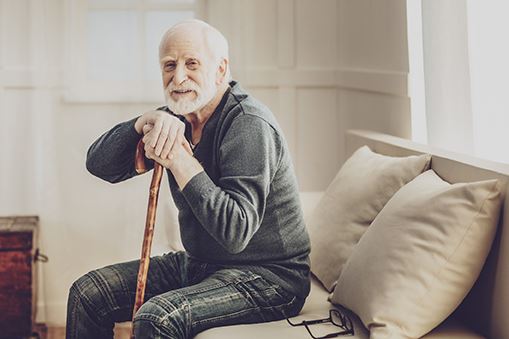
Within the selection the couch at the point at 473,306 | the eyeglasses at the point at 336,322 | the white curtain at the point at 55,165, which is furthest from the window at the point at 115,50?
A: the eyeglasses at the point at 336,322

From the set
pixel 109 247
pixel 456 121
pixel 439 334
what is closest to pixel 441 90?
pixel 456 121

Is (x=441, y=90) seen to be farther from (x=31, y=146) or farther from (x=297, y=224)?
(x=31, y=146)

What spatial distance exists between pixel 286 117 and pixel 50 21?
1235mm

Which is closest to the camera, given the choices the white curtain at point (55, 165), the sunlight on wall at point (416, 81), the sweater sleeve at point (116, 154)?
the sweater sleeve at point (116, 154)

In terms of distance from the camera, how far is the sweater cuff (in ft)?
6.63

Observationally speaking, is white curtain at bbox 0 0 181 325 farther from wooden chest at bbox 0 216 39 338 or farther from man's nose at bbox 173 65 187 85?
man's nose at bbox 173 65 187 85

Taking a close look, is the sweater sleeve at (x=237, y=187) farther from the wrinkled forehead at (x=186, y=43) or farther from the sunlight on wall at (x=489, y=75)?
the sunlight on wall at (x=489, y=75)

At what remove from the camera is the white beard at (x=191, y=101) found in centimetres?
223

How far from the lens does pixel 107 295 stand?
7.44 feet

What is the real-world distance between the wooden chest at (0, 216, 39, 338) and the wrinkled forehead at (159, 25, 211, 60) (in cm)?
171

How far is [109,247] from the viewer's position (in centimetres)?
399

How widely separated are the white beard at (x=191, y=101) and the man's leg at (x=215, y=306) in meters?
0.45

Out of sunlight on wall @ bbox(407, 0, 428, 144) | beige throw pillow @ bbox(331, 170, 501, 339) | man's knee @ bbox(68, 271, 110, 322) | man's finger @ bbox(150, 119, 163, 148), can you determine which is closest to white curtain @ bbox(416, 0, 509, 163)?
sunlight on wall @ bbox(407, 0, 428, 144)

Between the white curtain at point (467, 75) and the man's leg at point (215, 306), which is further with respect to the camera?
the white curtain at point (467, 75)
